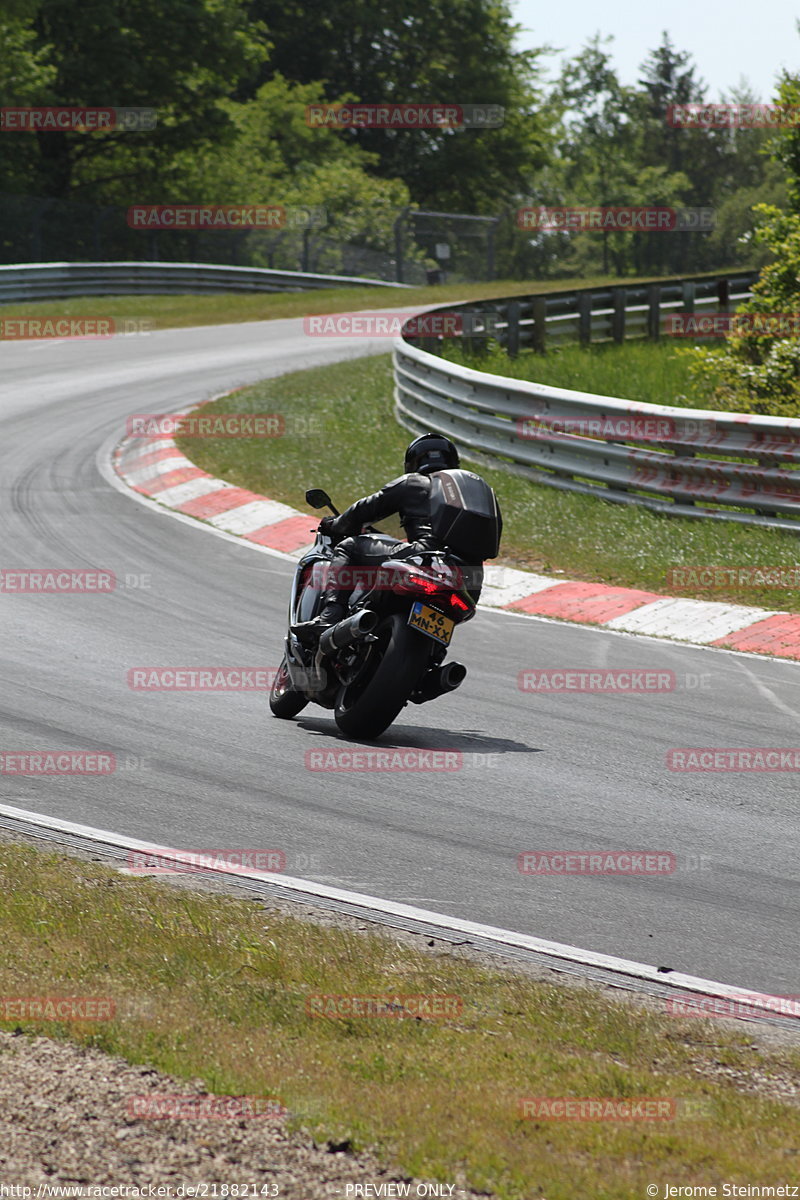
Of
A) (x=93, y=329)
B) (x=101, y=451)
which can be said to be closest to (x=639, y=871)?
(x=101, y=451)

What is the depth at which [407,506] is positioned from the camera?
7629 mm

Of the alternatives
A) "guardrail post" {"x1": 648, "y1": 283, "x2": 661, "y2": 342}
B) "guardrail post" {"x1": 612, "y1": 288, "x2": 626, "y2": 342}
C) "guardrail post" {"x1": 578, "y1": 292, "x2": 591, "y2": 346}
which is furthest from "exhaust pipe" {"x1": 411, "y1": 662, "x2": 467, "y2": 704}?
"guardrail post" {"x1": 648, "y1": 283, "x2": 661, "y2": 342}

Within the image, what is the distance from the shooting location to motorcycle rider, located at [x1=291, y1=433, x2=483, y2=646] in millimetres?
7586

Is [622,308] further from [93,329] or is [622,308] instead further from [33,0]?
[33,0]

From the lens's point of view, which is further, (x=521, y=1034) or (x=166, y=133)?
(x=166, y=133)

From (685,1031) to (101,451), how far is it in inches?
554

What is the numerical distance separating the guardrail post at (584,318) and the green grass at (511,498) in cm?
394

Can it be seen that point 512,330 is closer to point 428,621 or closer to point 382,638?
point 382,638

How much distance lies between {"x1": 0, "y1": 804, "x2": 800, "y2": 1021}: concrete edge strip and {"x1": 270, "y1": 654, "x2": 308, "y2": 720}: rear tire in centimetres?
205

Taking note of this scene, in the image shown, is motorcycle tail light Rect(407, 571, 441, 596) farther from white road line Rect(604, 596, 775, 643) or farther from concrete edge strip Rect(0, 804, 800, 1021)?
white road line Rect(604, 596, 775, 643)

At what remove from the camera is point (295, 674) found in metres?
8.03

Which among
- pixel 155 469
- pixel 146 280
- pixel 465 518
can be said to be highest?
pixel 146 280

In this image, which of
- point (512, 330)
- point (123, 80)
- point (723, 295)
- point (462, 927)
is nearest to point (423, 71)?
point (123, 80)

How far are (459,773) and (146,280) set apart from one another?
104ft
